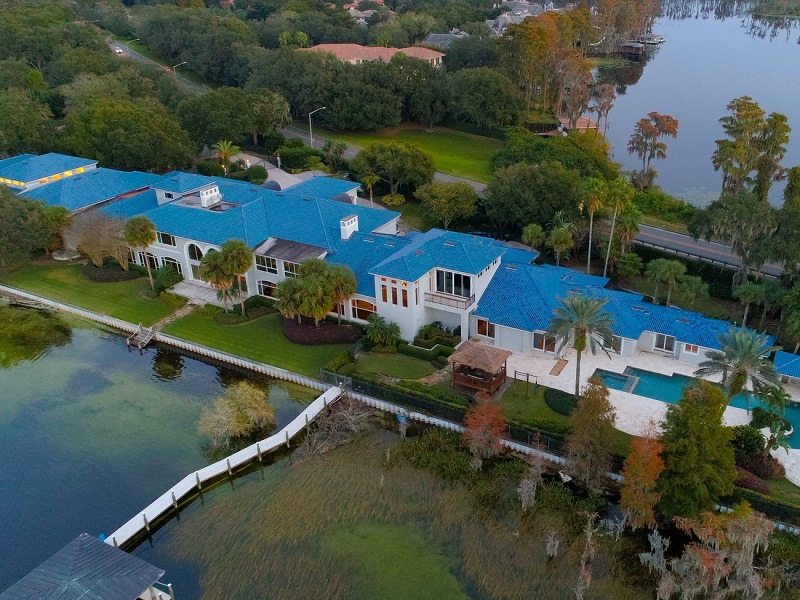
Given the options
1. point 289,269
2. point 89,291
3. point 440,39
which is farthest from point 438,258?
point 440,39

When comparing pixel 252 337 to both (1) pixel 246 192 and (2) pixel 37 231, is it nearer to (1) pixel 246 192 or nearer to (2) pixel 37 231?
(1) pixel 246 192

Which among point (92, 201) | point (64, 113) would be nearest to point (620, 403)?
point (92, 201)

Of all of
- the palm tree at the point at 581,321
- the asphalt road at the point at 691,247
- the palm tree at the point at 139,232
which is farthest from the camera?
the asphalt road at the point at 691,247

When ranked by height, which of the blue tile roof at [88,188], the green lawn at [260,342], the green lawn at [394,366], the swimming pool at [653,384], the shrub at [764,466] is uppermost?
the blue tile roof at [88,188]

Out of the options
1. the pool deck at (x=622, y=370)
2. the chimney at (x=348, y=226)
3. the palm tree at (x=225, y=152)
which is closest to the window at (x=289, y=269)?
the chimney at (x=348, y=226)

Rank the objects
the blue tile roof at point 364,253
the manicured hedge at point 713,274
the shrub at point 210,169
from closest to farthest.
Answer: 1. the blue tile roof at point 364,253
2. the manicured hedge at point 713,274
3. the shrub at point 210,169

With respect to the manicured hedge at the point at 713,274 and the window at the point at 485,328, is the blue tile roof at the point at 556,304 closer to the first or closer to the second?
the window at the point at 485,328

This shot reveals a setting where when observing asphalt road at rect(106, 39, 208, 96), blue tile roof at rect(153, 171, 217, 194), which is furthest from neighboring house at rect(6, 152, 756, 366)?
asphalt road at rect(106, 39, 208, 96)
